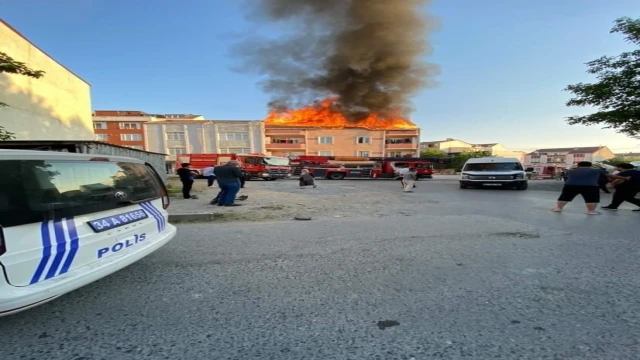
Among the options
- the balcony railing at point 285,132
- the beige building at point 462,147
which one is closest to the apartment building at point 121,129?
the balcony railing at point 285,132

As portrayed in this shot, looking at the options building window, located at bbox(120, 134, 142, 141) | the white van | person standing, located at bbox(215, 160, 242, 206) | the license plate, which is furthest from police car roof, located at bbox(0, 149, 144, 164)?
building window, located at bbox(120, 134, 142, 141)

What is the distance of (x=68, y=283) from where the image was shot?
2018 millimetres

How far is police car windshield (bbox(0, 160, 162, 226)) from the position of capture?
1897 mm

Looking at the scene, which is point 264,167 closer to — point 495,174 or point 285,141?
point 495,174

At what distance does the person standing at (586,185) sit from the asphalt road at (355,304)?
2563 mm

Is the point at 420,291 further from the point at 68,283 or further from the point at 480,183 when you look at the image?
the point at 480,183

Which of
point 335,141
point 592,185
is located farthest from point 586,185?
point 335,141

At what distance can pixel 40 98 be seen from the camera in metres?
14.2

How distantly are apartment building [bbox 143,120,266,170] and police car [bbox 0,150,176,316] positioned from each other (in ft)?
146

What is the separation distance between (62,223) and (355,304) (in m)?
2.39

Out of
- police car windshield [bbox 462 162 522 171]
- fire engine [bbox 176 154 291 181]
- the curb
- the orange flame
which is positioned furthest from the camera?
the orange flame

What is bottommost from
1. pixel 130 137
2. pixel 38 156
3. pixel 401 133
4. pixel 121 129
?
pixel 38 156

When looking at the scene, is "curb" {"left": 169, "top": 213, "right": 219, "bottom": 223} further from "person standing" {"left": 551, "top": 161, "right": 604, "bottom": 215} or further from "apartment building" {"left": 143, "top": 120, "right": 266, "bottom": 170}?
"apartment building" {"left": 143, "top": 120, "right": 266, "bottom": 170}

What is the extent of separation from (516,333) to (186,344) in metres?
2.25
